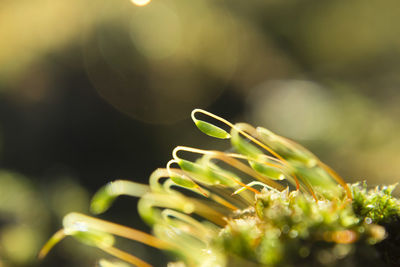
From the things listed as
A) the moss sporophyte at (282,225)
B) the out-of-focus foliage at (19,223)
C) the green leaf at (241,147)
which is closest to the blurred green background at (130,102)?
the out-of-focus foliage at (19,223)

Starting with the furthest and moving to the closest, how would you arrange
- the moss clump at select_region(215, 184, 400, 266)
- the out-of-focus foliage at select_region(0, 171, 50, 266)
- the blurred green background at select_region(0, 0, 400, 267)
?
the blurred green background at select_region(0, 0, 400, 267) < the out-of-focus foliage at select_region(0, 171, 50, 266) < the moss clump at select_region(215, 184, 400, 266)

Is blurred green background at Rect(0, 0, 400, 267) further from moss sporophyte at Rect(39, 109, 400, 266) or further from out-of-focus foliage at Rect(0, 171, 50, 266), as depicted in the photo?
moss sporophyte at Rect(39, 109, 400, 266)

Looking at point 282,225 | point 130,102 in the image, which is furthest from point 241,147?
point 130,102

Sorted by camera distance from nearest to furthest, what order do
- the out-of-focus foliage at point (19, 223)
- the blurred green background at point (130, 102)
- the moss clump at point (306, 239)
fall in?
the moss clump at point (306, 239)
the out-of-focus foliage at point (19, 223)
the blurred green background at point (130, 102)

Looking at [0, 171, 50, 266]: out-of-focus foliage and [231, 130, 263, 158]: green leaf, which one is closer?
[231, 130, 263, 158]: green leaf

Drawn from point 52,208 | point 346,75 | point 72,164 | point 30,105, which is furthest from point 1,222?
point 346,75

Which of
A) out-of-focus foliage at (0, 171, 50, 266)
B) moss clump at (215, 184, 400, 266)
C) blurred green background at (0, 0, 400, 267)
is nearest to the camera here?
moss clump at (215, 184, 400, 266)

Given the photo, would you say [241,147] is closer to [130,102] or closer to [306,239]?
[306,239]

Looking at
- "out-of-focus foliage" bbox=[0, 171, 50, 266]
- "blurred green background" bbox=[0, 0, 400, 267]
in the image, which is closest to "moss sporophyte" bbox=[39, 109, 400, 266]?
"out-of-focus foliage" bbox=[0, 171, 50, 266]

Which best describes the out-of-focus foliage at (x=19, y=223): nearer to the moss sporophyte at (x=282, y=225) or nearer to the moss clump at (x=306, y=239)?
the moss sporophyte at (x=282, y=225)
